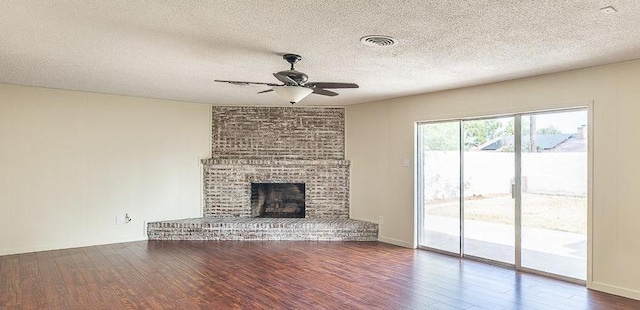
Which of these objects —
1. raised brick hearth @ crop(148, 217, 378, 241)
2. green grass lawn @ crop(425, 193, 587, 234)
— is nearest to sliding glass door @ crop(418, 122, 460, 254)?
green grass lawn @ crop(425, 193, 587, 234)

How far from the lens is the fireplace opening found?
7.06 m

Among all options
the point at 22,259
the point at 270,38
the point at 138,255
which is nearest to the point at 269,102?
the point at 138,255

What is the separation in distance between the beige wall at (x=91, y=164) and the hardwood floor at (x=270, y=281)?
1.51ft

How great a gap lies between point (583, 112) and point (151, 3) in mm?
4297

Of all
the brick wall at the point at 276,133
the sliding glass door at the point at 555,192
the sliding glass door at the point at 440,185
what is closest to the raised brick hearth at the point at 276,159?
the brick wall at the point at 276,133

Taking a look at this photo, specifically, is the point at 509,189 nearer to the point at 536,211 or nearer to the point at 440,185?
the point at 536,211

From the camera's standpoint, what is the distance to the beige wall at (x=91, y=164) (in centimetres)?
524

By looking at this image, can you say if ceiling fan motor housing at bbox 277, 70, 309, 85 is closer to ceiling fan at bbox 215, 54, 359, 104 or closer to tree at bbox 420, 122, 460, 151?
ceiling fan at bbox 215, 54, 359, 104

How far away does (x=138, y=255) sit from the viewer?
5.25m

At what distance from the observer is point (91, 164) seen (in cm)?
582

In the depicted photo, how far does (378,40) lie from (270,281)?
2743 mm

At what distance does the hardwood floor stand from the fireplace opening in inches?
58.6

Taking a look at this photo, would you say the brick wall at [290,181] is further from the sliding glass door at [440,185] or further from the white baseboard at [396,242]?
the sliding glass door at [440,185]

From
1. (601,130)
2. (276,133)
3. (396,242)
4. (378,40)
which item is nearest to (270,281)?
(396,242)
